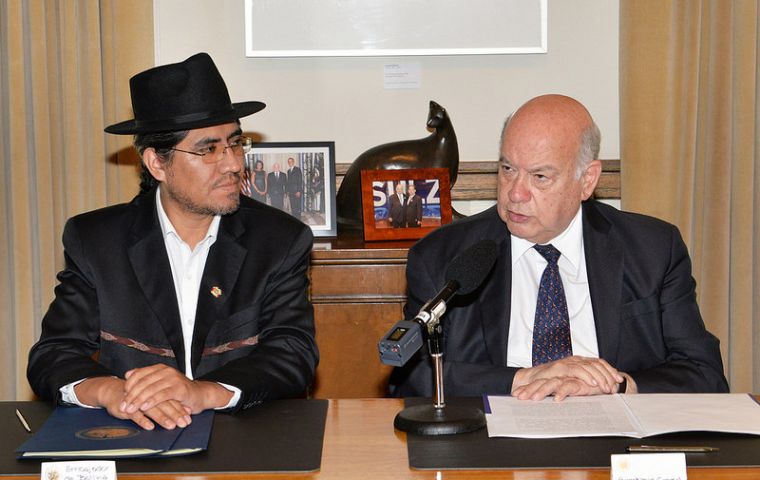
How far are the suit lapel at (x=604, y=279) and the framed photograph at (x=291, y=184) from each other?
1.34m

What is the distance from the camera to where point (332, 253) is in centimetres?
333

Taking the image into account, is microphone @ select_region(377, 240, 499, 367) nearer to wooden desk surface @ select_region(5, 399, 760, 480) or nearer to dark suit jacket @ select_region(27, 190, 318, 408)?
wooden desk surface @ select_region(5, 399, 760, 480)

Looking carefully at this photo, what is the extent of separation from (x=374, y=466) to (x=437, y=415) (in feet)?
0.78

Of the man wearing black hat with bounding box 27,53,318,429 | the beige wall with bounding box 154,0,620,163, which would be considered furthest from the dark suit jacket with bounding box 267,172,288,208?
the man wearing black hat with bounding box 27,53,318,429

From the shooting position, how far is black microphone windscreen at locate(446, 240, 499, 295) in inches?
71.2

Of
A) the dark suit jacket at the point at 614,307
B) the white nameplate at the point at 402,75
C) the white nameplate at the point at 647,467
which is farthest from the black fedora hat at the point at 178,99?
the white nameplate at the point at 647,467

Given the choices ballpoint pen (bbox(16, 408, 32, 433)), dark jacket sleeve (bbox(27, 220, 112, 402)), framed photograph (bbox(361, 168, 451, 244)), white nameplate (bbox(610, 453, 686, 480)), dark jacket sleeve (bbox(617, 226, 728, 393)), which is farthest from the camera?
framed photograph (bbox(361, 168, 451, 244))

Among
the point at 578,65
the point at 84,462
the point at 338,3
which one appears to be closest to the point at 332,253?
the point at 338,3

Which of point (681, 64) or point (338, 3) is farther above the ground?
point (338, 3)

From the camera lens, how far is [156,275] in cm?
251

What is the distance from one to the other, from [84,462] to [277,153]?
222 centimetres

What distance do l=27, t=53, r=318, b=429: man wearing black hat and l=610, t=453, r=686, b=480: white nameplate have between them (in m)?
1.00

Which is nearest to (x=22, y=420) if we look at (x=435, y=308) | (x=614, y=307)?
(x=435, y=308)

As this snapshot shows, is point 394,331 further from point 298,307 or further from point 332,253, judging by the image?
point 332,253
